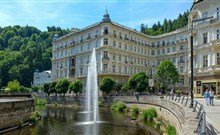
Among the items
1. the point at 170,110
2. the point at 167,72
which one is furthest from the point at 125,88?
the point at 170,110

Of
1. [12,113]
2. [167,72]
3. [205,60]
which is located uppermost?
[205,60]

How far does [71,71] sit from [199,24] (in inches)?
2200

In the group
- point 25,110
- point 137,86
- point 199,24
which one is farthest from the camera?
point 137,86

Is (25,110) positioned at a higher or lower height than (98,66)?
lower

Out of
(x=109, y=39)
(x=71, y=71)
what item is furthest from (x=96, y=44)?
(x=71, y=71)

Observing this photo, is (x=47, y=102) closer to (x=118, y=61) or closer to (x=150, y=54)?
(x=118, y=61)

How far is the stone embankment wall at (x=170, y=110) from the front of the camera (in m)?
14.5

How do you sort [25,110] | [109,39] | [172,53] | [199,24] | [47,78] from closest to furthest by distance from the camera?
[25,110], [199,24], [109,39], [172,53], [47,78]

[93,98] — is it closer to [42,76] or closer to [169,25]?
[169,25]

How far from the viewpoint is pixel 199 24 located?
4338 centimetres

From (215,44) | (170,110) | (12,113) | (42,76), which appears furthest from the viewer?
(42,76)

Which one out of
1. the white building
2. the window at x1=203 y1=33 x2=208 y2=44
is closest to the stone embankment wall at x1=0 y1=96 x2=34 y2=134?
the window at x1=203 y1=33 x2=208 y2=44

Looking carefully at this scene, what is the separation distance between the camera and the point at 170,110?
97.6ft

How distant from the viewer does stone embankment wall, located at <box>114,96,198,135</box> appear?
14469 millimetres
